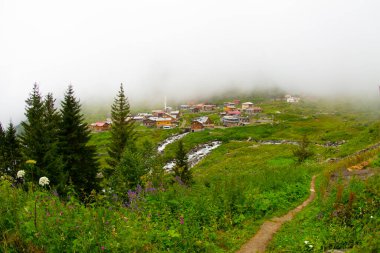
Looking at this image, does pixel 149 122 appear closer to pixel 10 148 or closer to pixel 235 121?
pixel 235 121

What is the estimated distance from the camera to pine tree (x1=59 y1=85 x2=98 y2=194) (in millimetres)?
31922

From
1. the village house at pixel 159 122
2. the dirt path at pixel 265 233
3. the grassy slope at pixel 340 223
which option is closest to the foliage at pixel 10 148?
the dirt path at pixel 265 233

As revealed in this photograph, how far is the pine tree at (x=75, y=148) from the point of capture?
31.9 meters

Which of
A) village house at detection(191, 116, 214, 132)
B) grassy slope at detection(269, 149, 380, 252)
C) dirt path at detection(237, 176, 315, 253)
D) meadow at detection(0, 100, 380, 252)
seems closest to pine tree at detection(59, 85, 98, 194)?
meadow at detection(0, 100, 380, 252)

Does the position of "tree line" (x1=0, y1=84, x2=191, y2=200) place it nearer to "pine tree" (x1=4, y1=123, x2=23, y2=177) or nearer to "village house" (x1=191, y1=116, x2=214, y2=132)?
"pine tree" (x1=4, y1=123, x2=23, y2=177)

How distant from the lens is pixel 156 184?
11.8 meters

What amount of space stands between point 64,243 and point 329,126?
388 feet

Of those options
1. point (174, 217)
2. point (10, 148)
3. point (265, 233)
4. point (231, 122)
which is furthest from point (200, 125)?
point (174, 217)

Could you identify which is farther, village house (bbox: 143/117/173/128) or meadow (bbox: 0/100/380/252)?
village house (bbox: 143/117/173/128)

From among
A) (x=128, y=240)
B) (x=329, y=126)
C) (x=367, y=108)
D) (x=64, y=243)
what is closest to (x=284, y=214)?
(x=128, y=240)

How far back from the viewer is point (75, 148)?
108 ft

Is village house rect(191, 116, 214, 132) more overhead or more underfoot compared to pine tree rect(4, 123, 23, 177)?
more underfoot

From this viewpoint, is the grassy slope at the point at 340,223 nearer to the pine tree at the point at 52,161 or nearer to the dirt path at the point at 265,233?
the dirt path at the point at 265,233

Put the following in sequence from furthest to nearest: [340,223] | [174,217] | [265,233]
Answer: [265,233] < [174,217] < [340,223]
